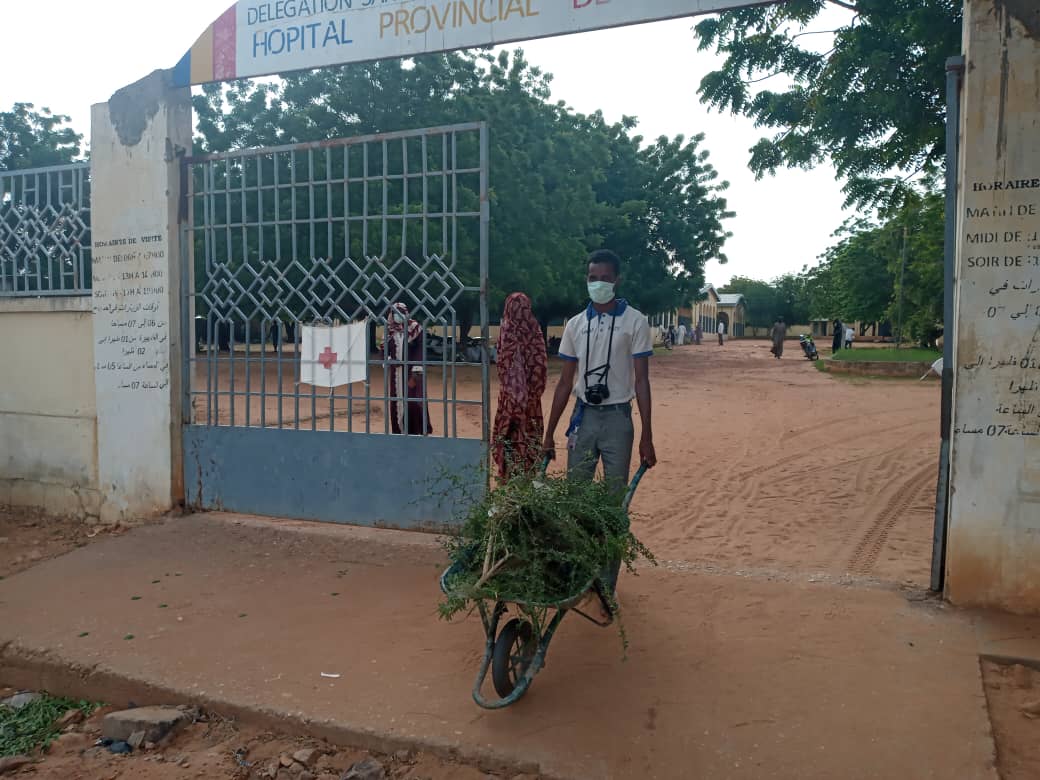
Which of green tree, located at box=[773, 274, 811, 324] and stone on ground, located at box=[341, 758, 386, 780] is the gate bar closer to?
stone on ground, located at box=[341, 758, 386, 780]

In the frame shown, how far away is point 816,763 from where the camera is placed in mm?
2828

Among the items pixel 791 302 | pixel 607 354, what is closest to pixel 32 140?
pixel 607 354

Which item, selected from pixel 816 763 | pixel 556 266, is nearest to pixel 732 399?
pixel 556 266

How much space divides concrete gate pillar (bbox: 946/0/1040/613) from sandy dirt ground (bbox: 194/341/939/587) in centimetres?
85

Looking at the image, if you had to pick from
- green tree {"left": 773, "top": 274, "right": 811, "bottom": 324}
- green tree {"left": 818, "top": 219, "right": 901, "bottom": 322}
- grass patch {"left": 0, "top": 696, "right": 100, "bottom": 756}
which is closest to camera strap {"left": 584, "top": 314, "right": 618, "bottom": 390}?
grass patch {"left": 0, "top": 696, "right": 100, "bottom": 756}

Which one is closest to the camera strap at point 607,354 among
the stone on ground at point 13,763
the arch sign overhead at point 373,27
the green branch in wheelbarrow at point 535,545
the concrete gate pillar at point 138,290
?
the green branch in wheelbarrow at point 535,545

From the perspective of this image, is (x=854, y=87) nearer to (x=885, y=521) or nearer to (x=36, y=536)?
(x=885, y=521)

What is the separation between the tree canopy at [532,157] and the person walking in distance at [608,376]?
13283 millimetres

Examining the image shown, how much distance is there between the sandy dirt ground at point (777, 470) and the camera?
580 centimetres

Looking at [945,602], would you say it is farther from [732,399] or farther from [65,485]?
[732,399]

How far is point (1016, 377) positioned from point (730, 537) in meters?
2.82

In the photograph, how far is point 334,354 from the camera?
18.7ft

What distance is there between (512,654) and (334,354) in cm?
298

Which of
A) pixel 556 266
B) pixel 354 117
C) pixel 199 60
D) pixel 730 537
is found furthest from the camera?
pixel 556 266
